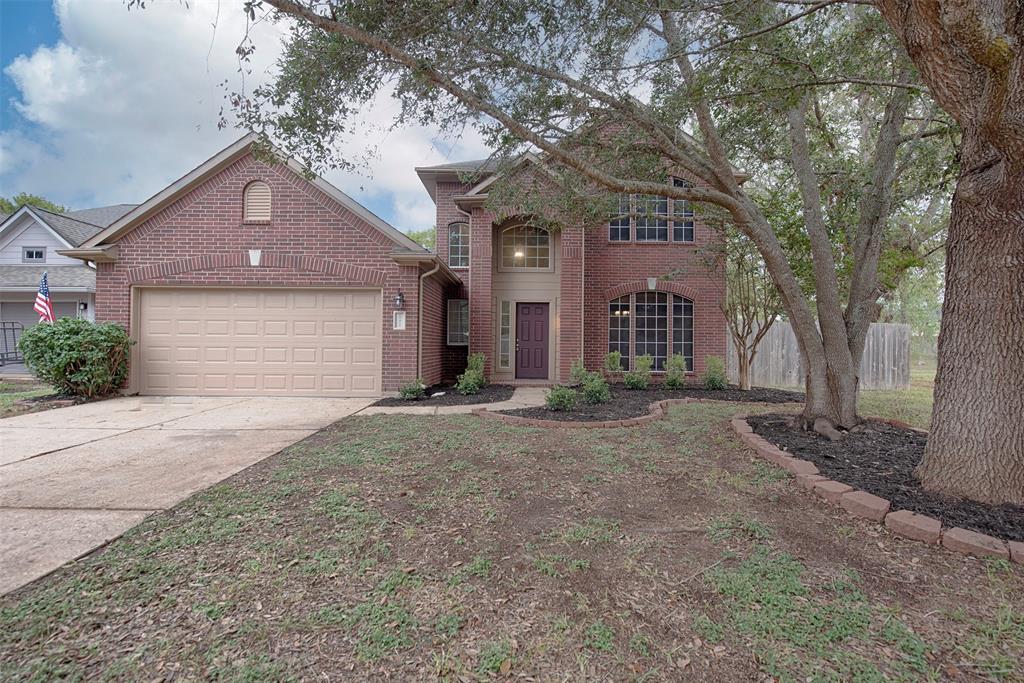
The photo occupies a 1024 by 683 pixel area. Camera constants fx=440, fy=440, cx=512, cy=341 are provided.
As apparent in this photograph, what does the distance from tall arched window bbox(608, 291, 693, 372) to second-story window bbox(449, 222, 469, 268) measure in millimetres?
4184

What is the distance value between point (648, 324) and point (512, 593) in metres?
9.62

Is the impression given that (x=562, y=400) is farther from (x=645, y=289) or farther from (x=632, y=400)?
(x=645, y=289)

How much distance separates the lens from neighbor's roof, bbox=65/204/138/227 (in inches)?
698

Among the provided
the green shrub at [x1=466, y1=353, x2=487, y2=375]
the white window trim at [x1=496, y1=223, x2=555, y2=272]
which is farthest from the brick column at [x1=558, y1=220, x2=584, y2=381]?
the green shrub at [x1=466, y1=353, x2=487, y2=375]

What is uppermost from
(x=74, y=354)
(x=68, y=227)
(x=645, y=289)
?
(x=68, y=227)

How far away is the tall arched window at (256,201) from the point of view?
8609 mm

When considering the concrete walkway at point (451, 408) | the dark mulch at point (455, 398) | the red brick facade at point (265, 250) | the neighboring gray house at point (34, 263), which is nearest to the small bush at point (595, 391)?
the concrete walkway at point (451, 408)

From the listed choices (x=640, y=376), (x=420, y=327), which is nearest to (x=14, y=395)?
(x=420, y=327)

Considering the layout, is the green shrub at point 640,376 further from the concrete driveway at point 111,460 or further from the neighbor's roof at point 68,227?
the neighbor's roof at point 68,227

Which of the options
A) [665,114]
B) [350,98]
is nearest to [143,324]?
[350,98]

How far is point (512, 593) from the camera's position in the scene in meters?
2.17

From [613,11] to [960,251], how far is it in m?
4.10

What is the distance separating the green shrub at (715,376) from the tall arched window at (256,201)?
31.6ft

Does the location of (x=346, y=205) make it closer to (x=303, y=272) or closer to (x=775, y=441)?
(x=303, y=272)
